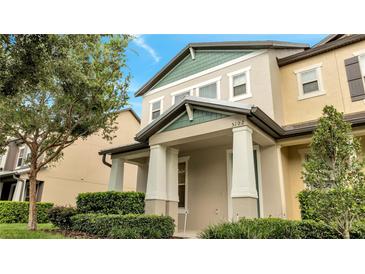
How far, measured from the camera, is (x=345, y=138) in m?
4.62

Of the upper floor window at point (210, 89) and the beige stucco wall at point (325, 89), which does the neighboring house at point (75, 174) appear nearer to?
the upper floor window at point (210, 89)

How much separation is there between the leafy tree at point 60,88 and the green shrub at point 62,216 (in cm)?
69

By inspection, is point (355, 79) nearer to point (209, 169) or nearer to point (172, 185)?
point (209, 169)

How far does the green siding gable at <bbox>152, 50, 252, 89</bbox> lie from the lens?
30.2 ft

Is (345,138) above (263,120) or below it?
below

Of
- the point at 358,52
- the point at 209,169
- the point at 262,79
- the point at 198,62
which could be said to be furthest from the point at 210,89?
the point at 358,52

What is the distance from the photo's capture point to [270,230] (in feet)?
17.2

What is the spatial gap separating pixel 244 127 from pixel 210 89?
138 inches

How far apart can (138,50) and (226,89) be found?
3208 mm

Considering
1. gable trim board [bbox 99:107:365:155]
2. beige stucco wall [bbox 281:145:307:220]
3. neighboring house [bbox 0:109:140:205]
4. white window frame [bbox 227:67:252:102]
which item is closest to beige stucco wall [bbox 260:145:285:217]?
beige stucco wall [bbox 281:145:307:220]

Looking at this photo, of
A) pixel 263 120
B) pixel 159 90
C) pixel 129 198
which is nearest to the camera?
pixel 263 120

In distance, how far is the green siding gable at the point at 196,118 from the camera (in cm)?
689
